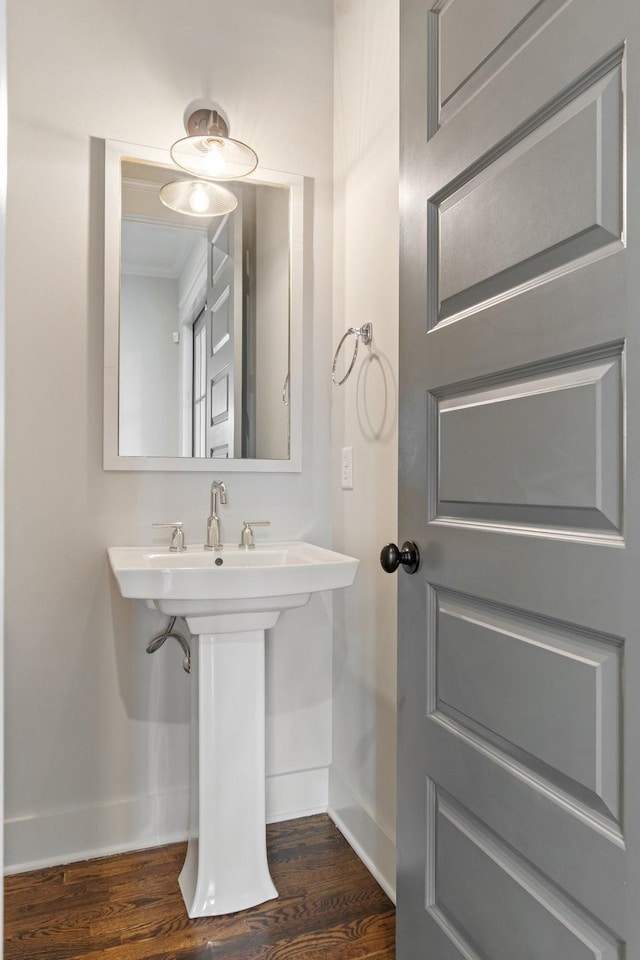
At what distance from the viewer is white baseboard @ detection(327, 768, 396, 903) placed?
5.25ft

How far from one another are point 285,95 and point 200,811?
84.4 inches

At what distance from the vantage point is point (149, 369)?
73.5 inches

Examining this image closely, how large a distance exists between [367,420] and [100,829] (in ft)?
4.66

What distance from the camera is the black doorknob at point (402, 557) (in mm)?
1192

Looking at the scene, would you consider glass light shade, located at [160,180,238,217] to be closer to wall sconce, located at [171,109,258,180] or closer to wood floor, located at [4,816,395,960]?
wall sconce, located at [171,109,258,180]

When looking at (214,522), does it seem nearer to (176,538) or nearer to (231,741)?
(176,538)

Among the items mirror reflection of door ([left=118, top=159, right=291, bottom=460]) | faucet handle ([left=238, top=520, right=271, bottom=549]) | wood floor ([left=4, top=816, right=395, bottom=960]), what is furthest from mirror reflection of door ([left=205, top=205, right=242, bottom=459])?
wood floor ([left=4, top=816, right=395, bottom=960])

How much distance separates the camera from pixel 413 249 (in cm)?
120

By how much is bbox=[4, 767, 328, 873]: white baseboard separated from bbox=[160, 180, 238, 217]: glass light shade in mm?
1786

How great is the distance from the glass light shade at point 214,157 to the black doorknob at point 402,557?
52.4 inches

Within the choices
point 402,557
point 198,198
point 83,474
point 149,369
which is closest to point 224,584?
point 402,557

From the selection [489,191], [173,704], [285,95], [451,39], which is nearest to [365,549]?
[173,704]

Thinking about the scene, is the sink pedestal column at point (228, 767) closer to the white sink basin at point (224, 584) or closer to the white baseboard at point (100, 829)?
the white sink basin at point (224, 584)

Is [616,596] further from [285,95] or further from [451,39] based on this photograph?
[285,95]
